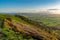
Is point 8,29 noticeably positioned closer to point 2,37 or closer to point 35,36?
point 2,37

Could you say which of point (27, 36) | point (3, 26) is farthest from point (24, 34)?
point (3, 26)

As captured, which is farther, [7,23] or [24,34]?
[7,23]

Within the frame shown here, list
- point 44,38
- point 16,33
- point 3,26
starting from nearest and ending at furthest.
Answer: point 44,38 < point 16,33 < point 3,26

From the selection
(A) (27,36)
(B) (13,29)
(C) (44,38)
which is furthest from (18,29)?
(C) (44,38)

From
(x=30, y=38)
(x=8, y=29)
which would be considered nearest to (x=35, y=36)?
(x=30, y=38)

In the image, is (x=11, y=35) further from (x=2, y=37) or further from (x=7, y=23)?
(x=7, y=23)

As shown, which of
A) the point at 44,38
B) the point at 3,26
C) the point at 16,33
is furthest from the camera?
the point at 3,26

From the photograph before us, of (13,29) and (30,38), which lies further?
(13,29)

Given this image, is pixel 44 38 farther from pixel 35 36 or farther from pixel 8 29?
pixel 8 29
